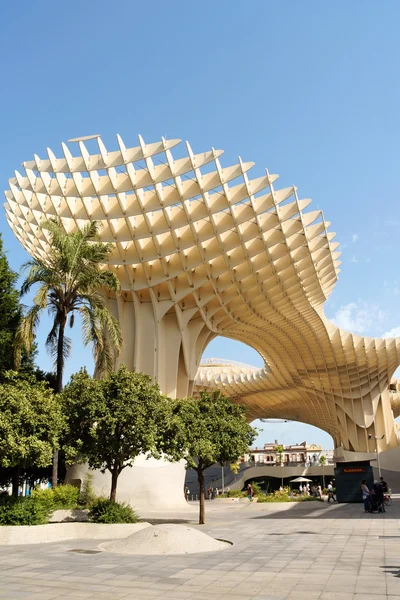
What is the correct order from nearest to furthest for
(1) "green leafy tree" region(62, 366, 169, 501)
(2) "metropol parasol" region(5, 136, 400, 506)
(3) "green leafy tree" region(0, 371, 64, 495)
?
(3) "green leafy tree" region(0, 371, 64, 495) → (1) "green leafy tree" region(62, 366, 169, 501) → (2) "metropol parasol" region(5, 136, 400, 506)

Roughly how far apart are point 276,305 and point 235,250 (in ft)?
34.4

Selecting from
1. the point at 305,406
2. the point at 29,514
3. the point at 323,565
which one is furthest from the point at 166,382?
the point at 305,406

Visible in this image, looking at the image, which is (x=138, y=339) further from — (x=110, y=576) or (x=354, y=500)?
(x=110, y=576)

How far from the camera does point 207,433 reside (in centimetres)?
2320

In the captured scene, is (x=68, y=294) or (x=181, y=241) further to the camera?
(x=181, y=241)

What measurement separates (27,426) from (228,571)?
10080 mm

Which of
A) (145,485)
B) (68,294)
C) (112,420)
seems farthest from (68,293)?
(145,485)

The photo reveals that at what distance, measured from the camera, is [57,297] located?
23.7 metres

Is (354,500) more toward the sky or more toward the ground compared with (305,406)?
more toward the ground

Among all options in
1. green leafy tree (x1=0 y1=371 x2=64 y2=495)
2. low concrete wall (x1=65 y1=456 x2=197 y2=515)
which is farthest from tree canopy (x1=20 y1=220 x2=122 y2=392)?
low concrete wall (x1=65 y1=456 x2=197 y2=515)

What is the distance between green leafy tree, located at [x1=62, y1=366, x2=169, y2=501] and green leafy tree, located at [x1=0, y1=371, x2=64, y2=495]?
3.53 feet

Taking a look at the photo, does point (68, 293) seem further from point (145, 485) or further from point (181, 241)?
point (145, 485)

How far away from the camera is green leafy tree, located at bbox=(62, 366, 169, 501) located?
66.3 ft

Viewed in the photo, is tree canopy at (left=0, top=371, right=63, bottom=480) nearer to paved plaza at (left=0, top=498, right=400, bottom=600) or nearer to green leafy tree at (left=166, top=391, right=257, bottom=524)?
paved plaza at (left=0, top=498, right=400, bottom=600)
